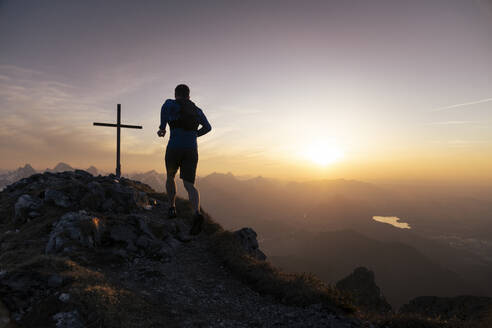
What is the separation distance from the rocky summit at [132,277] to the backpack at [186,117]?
423 centimetres

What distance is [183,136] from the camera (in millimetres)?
7906

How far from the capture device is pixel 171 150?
7.83 metres

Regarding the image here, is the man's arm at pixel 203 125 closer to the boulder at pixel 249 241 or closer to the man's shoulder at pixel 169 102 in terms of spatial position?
the man's shoulder at pixel 169 102

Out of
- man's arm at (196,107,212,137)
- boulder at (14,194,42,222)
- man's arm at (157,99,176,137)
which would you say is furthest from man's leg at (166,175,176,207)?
boulder at (14,194,42,222)

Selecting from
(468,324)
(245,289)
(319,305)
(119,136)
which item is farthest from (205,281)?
(119,136)

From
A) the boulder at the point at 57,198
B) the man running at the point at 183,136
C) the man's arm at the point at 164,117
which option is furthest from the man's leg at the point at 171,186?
the boulder at the point at 57,198

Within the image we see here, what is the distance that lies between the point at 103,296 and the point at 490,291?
10895 inches

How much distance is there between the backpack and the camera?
7852 mm

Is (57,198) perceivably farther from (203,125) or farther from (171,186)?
(203,125)

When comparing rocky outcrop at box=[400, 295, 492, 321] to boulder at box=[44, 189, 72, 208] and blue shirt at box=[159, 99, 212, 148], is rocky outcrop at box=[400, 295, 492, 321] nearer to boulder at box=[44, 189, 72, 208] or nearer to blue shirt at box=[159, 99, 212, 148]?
blue shirt at box=[159, 99, 212, 148]

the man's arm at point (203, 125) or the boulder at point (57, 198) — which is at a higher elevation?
the man's arm at point (203, 125)

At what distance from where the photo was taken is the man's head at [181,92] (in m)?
8.18

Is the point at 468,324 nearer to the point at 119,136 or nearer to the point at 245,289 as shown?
the point at 245,289

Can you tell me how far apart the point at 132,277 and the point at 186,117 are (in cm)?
488
